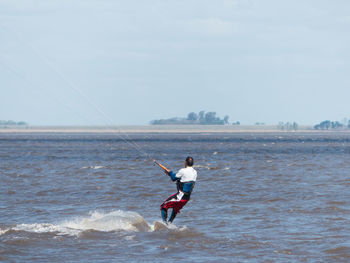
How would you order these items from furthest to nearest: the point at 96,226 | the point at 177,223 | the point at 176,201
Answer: the point at 177,223 < the point at 96,226 < the point at 176,201

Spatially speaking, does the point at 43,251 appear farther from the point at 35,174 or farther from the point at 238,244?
the point at 35,174

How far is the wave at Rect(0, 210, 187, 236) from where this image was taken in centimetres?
1920

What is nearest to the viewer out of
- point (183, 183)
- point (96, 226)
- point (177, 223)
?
point (183, 183)

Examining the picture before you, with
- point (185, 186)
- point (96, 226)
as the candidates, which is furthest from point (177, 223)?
point (96, 226)

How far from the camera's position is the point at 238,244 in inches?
675

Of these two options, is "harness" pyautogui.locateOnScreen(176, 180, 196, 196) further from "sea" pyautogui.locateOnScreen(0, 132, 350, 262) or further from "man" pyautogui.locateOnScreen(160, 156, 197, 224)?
"sea" pyautogui.locateOnScreen(0, 132, 350, 262)

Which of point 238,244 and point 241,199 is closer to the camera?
point 238,244

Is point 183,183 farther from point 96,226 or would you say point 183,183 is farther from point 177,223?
point 96,226

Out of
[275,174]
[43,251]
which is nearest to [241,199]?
[43,251]

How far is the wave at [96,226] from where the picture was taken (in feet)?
63.0

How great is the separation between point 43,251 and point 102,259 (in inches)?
73.8

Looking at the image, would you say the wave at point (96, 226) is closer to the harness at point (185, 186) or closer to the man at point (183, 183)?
the man at point (183, 183)

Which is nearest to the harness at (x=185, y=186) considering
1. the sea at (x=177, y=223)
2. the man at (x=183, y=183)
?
the man at (x=183, y=183)

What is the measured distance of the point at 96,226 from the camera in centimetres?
1988
